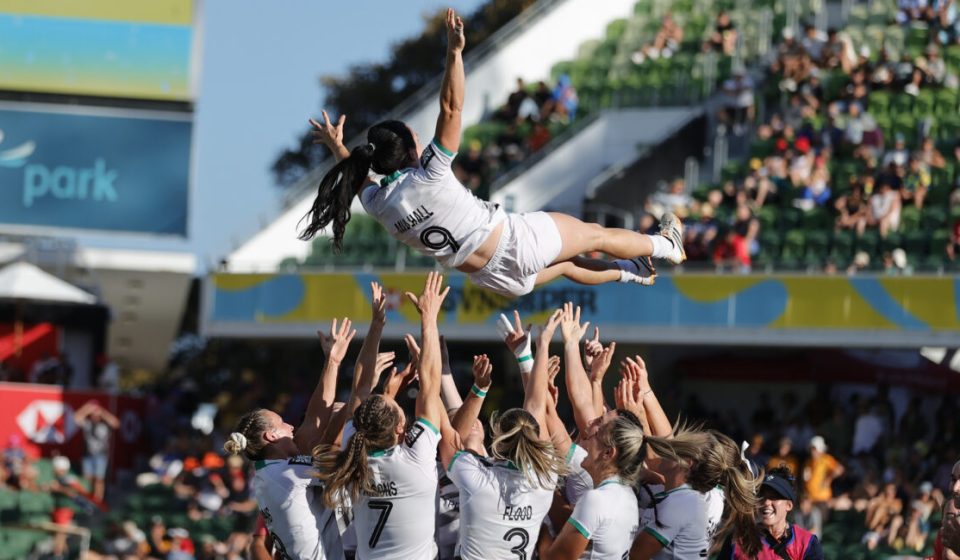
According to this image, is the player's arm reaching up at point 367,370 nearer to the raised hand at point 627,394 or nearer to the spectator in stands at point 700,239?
the raised hand at point 627,394

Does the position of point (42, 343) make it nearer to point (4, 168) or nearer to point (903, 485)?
point (4, 168)

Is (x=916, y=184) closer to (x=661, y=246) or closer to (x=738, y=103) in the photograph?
(x=738, y=103)

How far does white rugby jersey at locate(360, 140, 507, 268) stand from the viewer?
7.79m

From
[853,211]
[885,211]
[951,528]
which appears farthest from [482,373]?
[853,211]

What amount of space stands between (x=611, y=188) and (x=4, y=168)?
8862 millimetres

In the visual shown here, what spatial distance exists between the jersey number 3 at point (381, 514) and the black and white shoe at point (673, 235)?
2.66 metres

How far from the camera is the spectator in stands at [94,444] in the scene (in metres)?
20.3

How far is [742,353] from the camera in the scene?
2128 centimetres

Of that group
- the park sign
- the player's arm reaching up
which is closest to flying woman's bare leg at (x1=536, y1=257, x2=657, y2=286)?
→ the player's arm reaching up

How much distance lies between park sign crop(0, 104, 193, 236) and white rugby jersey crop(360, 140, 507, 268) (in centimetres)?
1589

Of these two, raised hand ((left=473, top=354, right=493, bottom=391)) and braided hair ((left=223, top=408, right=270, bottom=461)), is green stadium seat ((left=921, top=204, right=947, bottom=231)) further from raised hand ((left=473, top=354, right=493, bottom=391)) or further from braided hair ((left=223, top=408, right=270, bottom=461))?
braided hair ((left=223, top=408, right=270, bottom=461))

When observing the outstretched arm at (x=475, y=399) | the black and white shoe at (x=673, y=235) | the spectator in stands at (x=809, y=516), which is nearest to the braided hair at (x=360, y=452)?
the outstretched arm at (x=475, y=399)

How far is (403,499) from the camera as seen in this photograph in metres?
7.00

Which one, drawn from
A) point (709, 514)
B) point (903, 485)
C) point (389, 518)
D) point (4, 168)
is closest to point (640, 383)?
point (709, 514)
